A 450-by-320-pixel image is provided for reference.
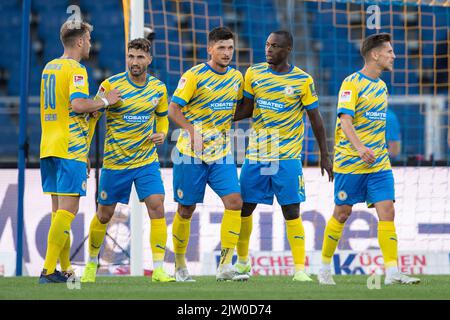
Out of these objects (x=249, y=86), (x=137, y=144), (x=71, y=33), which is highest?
(x=71, y=33)

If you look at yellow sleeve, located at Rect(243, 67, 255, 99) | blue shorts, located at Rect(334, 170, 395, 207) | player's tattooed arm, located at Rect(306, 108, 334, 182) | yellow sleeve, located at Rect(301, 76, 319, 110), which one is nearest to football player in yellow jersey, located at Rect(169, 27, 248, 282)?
yellow sleeve, located at Rect(243, 67, 255, 99)

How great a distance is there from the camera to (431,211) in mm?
12336

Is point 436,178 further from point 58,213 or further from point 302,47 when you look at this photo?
point 302,47

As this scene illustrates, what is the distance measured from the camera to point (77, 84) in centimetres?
836

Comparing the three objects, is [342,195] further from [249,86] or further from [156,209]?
[156,209]

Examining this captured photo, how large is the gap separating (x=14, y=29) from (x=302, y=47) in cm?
650

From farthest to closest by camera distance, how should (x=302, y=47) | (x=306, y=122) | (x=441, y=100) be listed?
1. (x=302, y=47)
2. (x=441, y=100)
3. (x=306, y=122)

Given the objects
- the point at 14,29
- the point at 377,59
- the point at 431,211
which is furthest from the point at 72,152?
the point at 14,29

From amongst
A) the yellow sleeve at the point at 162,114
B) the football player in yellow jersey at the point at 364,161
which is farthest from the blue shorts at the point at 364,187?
the yellow sleeve at the point at 162,114

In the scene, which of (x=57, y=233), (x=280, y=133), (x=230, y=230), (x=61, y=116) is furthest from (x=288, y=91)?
(x=57, y=233)

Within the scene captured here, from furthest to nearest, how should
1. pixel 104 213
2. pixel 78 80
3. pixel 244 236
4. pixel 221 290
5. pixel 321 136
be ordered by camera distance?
pixel 244 236 → pixel 104 213 → pixel 321 136 → pixel 78 80 → pixel 221 290

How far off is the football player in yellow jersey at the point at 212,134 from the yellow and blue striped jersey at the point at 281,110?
0.25 m

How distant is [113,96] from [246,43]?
10.2 meters

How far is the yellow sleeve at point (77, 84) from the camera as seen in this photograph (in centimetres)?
835
